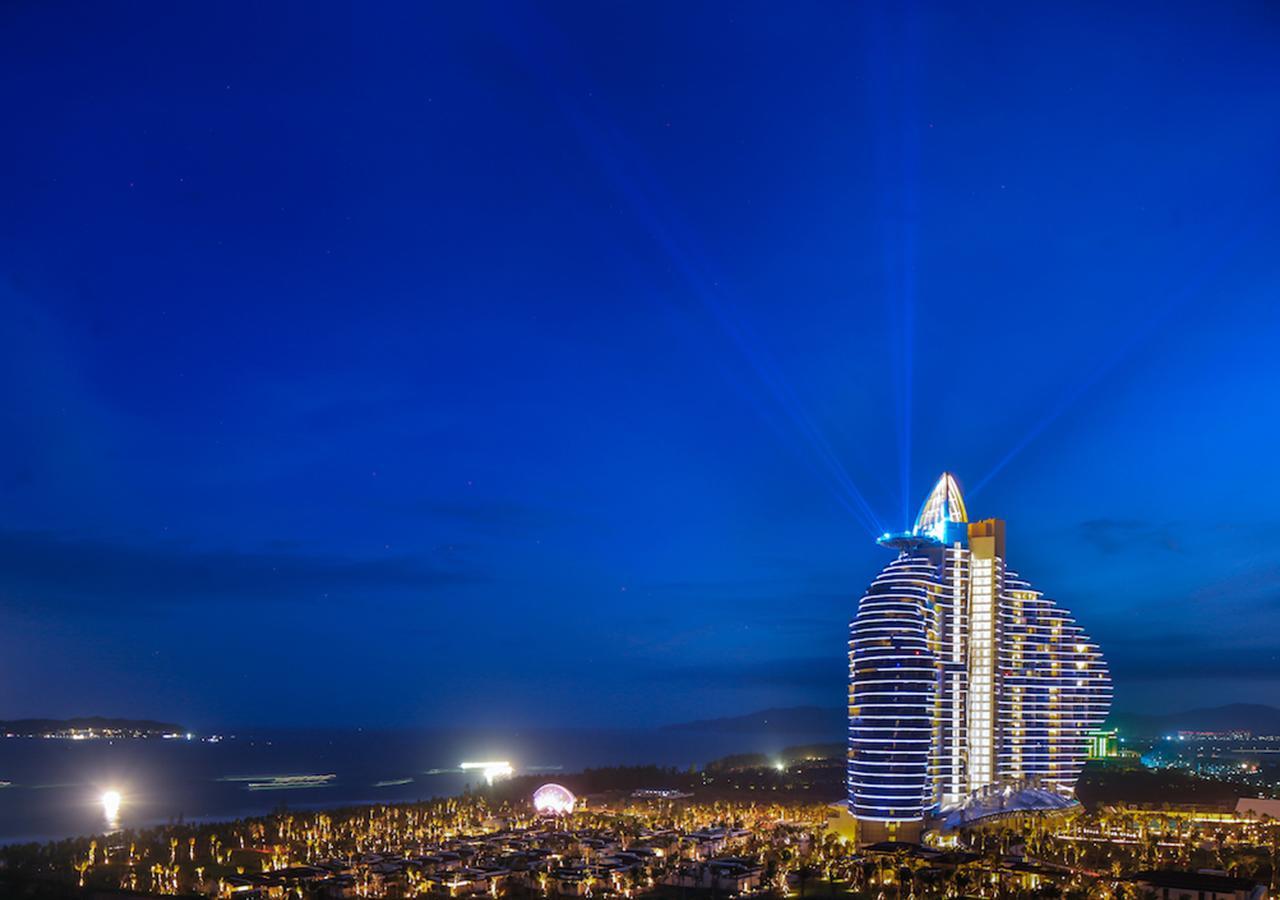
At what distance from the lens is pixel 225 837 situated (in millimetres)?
69688

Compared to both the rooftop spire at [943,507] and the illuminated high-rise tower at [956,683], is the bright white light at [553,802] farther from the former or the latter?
the rooftop spire at [943,507]

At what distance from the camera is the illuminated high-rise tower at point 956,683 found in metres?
73.8

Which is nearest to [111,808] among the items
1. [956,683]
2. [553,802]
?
[553,802]

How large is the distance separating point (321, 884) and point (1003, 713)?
173ft

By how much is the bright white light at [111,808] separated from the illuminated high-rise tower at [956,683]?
5775 centimetres

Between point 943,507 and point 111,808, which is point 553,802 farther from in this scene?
point 111,808

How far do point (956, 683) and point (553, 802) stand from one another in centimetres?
3103

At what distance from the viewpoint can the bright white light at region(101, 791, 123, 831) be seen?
308 ft

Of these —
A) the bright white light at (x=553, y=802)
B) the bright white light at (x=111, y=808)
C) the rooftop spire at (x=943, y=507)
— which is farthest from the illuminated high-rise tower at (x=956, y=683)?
the bright white light at (x=111, y=808)

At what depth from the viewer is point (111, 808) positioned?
111 m

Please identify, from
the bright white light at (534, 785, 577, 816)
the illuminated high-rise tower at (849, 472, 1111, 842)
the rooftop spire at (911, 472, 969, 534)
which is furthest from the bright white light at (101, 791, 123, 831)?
the rooftop spire at (911, 472, 969, 534)

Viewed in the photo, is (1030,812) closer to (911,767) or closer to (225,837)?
(911,767)

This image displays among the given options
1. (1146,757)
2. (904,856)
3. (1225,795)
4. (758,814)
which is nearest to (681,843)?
(904,856)

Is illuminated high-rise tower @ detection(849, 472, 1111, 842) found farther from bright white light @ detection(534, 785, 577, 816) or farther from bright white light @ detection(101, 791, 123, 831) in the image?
bright white light @ detection(101, 791, 123, 831)
